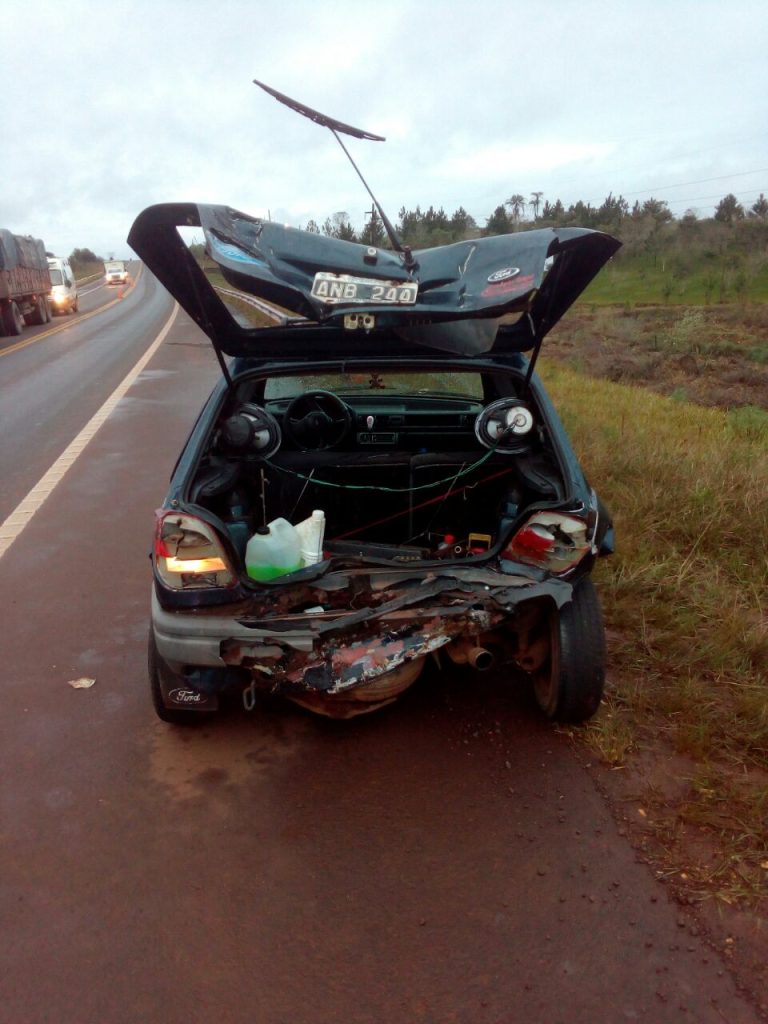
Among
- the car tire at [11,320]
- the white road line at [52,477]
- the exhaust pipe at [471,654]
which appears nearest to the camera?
the exhaust pipe at [471,654]

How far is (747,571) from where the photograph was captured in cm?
444

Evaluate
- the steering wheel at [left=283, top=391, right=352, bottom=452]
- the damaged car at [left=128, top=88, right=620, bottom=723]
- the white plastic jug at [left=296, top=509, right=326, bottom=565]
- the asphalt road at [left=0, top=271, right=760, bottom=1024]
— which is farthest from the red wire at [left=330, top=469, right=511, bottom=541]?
the asphalt road at [left=0, top=271, right=760, bottom=1024]

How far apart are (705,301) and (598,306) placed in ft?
13.6

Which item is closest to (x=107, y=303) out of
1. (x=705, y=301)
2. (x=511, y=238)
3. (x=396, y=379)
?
(x=705, y=301)

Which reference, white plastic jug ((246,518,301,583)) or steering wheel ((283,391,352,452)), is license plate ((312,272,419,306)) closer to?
white plastic jug ((246,518,301,583))

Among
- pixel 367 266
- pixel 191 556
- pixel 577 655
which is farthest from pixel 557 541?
pixel 191 556

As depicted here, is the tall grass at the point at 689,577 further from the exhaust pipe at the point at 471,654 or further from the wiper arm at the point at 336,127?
the wiper arm at the point at 336,127

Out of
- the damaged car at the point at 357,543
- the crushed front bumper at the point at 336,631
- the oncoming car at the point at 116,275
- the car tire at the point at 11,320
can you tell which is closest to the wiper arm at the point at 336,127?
the damaged car at the point at 357,543

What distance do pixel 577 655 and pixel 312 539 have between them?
1.14 metres

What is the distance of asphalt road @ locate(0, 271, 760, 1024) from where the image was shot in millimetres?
2010

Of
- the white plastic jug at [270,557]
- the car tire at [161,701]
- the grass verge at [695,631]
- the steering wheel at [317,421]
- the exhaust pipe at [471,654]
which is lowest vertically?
the grass verge at [695,631]

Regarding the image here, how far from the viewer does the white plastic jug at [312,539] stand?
10.3 feet

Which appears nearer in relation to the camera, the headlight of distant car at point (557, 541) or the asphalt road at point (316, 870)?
the asphalt road at point (316, 870)

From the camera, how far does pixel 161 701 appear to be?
3.04 metres
